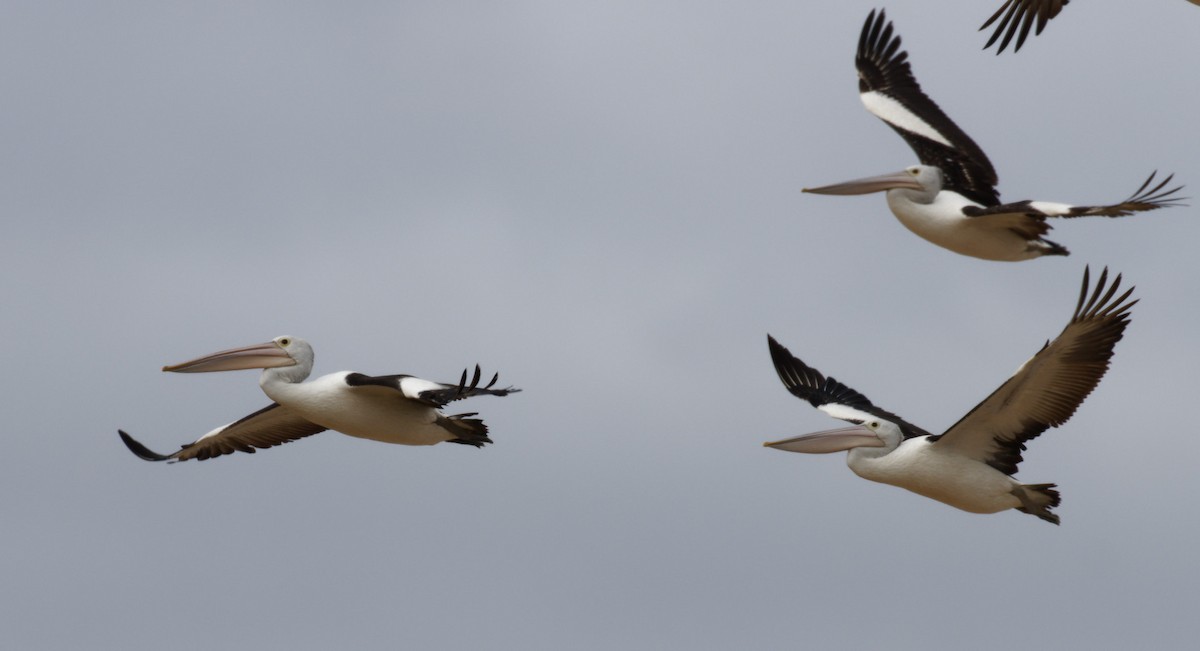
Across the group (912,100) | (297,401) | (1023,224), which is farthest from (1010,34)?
(297,401)

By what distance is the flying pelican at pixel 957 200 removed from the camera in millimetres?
15469

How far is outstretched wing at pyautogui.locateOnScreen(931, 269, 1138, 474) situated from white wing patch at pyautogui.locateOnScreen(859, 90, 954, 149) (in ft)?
13.8

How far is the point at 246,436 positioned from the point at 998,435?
6.68 metres

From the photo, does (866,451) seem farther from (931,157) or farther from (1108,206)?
(931,157)

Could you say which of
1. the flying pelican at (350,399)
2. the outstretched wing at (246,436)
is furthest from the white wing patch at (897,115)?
the outstretched wing at (246,436)

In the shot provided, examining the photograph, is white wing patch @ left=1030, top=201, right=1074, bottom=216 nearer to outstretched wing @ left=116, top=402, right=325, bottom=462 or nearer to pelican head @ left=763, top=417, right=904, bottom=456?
pelican head @ left=763, top=417, right=904, bottom=456

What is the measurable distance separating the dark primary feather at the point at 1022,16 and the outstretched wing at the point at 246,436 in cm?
645

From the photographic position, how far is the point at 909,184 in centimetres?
1673

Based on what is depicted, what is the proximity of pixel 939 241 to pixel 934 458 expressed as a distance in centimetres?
260

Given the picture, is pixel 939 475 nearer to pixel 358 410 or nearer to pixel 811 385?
pixel 811 385

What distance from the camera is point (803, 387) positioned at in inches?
706

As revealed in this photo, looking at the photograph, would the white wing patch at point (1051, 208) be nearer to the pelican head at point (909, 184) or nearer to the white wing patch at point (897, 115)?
the pelican head at point (909, 184)

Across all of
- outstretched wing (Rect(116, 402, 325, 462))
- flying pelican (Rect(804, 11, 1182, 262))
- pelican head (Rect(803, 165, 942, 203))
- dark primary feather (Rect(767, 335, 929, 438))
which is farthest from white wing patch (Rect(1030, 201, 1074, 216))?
outstretched wing (Rect(116, 402, 325, 462))

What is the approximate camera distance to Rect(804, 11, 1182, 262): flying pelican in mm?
15469
